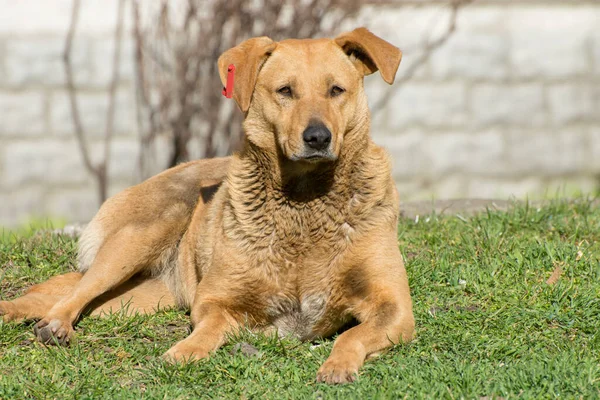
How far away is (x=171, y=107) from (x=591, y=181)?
163 inches

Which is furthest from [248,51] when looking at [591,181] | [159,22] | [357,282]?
[591,181]

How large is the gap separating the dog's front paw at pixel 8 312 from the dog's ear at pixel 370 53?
7.25 feet

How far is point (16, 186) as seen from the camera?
8367 mm

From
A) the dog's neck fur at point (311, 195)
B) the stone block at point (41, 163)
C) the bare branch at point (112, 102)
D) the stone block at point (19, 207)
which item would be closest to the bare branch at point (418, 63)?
the bare branch at point (112, 102)

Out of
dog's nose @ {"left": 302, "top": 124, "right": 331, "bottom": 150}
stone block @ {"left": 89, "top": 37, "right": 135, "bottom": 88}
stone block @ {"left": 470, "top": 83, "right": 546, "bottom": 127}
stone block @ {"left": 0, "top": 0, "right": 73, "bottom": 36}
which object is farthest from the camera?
stone block @ {"left": 470, "top": 83, "right": 546, "bottom": 127}

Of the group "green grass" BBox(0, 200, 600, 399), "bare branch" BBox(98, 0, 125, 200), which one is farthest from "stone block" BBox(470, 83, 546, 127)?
"bare branch" BBox(98, 0, 125, 200)

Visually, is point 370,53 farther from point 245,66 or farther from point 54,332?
point 54,332

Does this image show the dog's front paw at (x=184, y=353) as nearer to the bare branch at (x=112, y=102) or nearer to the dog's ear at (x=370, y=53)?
the dog's ear at (x=370, y=53)

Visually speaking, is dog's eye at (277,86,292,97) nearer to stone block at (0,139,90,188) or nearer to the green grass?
the green grass

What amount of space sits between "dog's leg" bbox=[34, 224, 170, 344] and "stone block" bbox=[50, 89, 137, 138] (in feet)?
10.8

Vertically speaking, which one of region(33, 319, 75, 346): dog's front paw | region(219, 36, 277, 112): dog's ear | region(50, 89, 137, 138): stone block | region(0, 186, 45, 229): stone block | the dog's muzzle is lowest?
region(0, 186, 45, 229): stone block

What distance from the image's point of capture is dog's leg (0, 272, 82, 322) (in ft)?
15.5

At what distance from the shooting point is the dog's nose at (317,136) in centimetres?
427

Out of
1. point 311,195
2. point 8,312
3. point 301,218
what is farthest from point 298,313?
point 8,312
